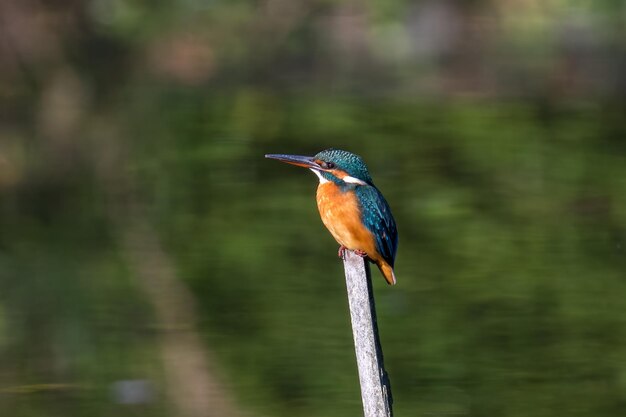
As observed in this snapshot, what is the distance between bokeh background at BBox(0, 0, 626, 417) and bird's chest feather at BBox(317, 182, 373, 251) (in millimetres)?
1349

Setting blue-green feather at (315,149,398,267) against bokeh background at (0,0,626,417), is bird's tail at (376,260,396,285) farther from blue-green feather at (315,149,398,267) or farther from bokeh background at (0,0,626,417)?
bokeh background at (0,0,626,417)

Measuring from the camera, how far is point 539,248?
265 inches

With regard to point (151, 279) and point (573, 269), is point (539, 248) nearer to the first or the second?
point (573, 269)

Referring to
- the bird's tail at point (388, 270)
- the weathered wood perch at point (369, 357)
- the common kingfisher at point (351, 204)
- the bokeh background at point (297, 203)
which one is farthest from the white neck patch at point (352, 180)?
the bokeh background at point (297, 203)

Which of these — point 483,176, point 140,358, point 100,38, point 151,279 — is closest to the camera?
point 140,358

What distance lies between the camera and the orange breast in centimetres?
353

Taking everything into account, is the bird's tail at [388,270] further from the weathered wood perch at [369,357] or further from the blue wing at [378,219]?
the weathered wood perch at [369,357]

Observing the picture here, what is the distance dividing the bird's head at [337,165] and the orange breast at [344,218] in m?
0.03

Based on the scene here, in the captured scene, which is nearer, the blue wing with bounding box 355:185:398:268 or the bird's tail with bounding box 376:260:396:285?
the blue wing with bounding box 355:185:398:268

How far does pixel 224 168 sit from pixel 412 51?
330 cm

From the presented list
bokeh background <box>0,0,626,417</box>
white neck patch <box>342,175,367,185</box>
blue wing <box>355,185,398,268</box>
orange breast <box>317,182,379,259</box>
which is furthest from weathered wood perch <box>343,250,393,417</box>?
bokeh background <box>0,0,626,417</box>

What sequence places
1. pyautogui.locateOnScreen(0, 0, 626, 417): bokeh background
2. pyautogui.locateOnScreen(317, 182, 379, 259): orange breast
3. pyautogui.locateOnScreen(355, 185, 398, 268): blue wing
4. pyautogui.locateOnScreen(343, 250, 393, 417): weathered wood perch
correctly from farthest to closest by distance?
pyautogui.locateOnScreen(0, 0, 626, 417): bokeh background, pyautogui.locateOnScreen(355, 185, 398, 268): blue wing, pyautogui.locateOnScreen(317, 182, 379, 259): orange breast, pyautogui.locateOnScreen(343, 250, 393, 417): weathered wood perch

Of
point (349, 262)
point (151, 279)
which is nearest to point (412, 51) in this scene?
point (151, 279)

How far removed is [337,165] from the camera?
3.73 m
